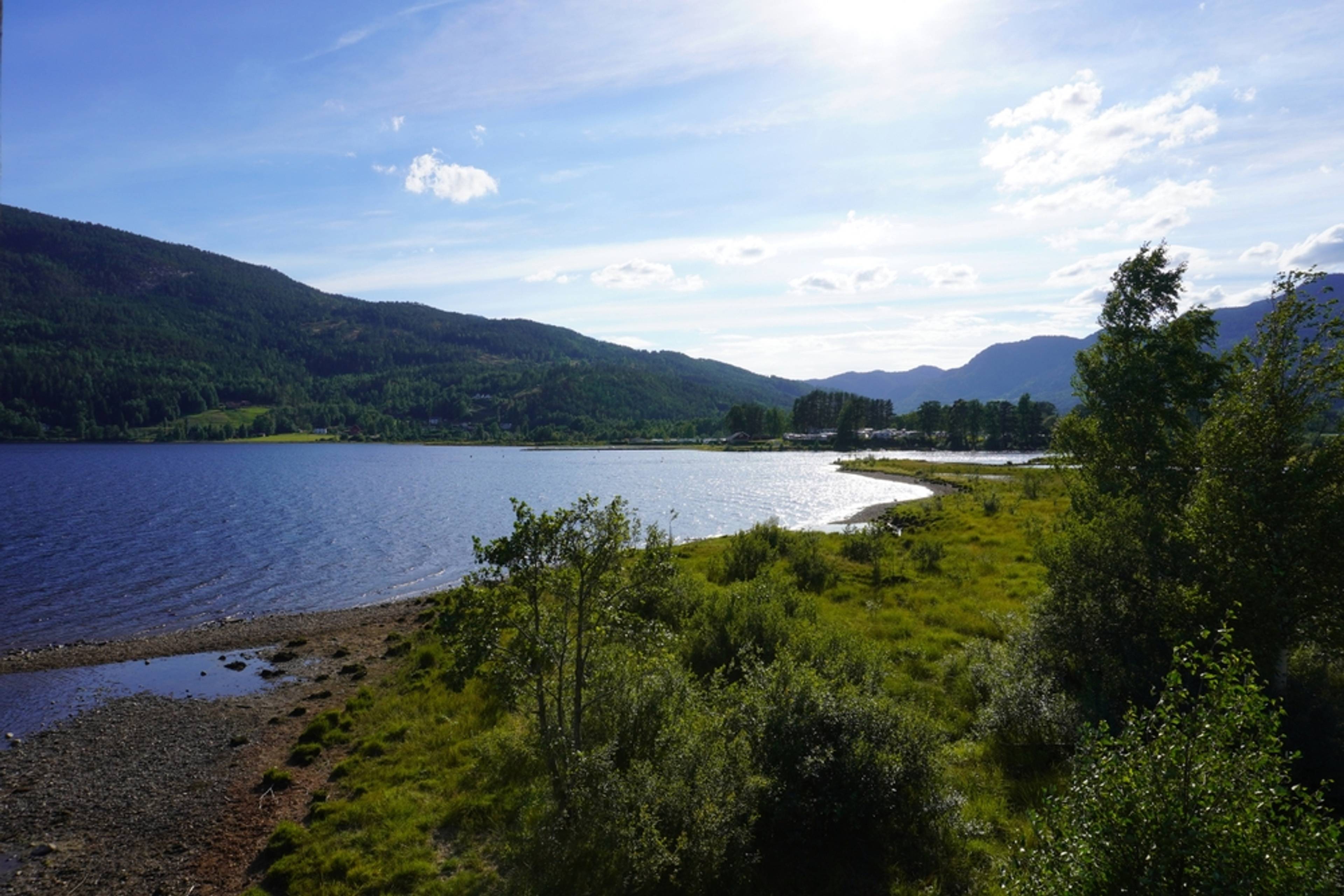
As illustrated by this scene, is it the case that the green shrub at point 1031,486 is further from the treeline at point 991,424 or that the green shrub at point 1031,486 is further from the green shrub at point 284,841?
the treeline at point 991,424

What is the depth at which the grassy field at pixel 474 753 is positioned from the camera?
37.4 feet

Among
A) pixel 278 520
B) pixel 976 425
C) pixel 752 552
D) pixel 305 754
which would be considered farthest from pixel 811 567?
pixel 976 425

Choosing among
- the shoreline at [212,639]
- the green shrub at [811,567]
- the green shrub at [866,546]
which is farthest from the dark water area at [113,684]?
the green shrub at [866,546]

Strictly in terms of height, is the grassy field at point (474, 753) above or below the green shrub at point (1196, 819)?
below

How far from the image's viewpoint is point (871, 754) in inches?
417

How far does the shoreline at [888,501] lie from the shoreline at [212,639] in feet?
120

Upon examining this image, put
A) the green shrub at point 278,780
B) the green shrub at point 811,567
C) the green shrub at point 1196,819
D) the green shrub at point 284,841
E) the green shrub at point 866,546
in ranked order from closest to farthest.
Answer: the green shrub at point 1196,819 → the green shrub at point 284,841 → the green shrub at point 278,780 → the green shrub at point 811,567 → the green shrub at point 866,546

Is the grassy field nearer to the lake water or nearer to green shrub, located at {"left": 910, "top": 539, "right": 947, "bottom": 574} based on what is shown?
green shrub, located at {"left": 910, "top": 539, "right": 947, "bottom": 574}

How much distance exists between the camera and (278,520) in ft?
214

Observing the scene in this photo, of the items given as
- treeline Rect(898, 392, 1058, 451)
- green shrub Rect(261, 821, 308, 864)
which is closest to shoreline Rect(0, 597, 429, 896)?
green shrub Rect(261, 821, 308, 864)

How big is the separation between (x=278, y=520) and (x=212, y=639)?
38542 mm

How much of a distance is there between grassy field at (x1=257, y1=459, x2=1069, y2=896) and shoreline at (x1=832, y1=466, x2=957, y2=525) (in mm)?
25074

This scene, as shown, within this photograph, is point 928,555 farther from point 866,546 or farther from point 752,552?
point 752,552

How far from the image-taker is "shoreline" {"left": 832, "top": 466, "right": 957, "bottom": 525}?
2464 inches
